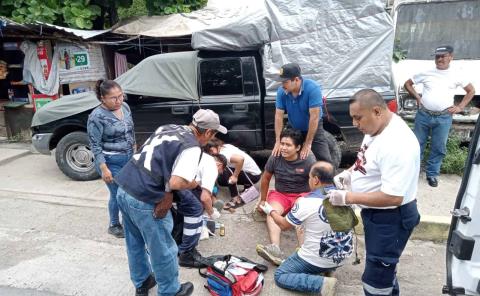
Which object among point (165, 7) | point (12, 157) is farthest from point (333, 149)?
point (165, 7)

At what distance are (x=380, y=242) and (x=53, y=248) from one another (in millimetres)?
3007

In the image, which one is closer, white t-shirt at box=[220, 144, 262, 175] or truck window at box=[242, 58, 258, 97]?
white t-shirt at box=[220, 144, 262, 175]

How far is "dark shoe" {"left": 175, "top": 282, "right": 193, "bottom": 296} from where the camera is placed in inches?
115

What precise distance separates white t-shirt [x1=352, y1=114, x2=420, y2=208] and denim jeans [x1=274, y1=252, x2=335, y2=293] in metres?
0.87

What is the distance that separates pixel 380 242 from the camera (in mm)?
2326

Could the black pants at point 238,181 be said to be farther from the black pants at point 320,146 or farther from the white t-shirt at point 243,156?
the black pants at point 320,146

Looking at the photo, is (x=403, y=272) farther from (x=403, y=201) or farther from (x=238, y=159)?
(x=238, y=159)

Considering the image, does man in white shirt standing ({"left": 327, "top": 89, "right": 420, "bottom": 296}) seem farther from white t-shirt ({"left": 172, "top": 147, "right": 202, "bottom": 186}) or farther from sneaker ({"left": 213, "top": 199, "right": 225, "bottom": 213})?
sneaker ({"left": 213, "top": 199, "right": 225, "bottom": 213})

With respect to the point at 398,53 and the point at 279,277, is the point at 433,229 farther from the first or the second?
the point at 398,53

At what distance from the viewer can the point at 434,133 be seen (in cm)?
481

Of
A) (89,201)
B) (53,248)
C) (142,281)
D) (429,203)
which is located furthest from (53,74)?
(429,203)

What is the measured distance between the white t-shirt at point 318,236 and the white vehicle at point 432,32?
10.7 ft

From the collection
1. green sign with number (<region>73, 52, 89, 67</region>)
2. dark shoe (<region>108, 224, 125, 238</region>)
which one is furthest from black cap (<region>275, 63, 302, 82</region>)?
green sign with number (<region>73, 52, 89, 67</region>)

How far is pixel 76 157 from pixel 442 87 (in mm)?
4802
